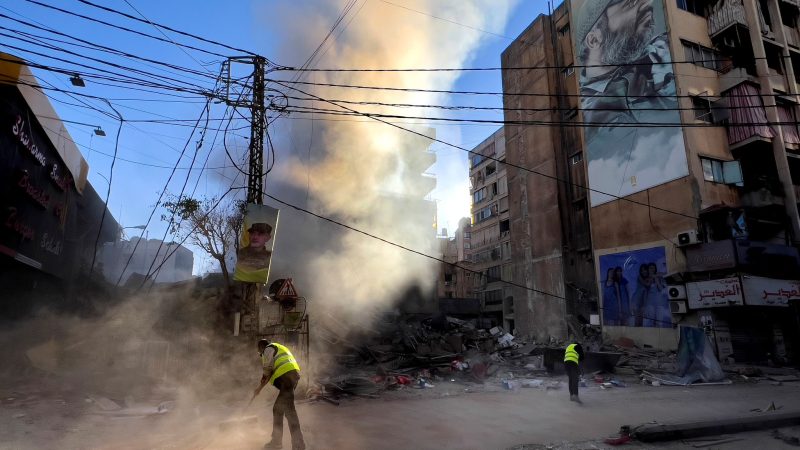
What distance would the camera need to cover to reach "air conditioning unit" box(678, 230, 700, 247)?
1858 centimetres

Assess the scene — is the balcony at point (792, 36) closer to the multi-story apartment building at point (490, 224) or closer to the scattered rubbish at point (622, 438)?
the multi-story apartment building at point (490, 224)

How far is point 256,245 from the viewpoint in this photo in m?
10.3

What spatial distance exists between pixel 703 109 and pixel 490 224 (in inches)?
1144

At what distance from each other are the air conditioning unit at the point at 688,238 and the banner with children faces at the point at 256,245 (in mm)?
17436

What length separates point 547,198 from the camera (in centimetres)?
2873

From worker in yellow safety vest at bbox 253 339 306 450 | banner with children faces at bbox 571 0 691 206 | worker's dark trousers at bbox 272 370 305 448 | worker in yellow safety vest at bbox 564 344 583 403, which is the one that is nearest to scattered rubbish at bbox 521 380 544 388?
worker in yellow safety vest at bbox 564 344 583 403

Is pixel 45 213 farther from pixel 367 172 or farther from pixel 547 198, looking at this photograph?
pixel 547 198

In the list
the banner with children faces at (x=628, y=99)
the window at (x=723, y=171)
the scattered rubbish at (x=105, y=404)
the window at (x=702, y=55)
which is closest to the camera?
the scattered rubbish at (x=105, y=404)

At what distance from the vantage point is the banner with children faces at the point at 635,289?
20047mm

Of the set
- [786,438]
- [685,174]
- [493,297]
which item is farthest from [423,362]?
[493,297]

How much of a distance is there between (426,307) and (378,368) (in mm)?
15259

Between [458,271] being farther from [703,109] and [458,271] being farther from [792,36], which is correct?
[792,36]

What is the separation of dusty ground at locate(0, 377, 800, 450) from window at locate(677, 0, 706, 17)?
65.1ft

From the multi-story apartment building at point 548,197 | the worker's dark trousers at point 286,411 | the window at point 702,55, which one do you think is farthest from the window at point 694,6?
the worker's dark trousers at point 286,411
